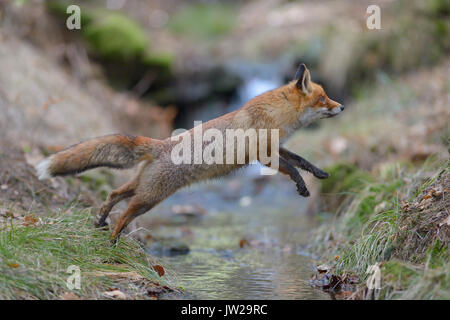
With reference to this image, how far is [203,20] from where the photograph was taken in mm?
25016

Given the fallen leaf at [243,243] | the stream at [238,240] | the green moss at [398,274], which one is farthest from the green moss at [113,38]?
the green moss at [398,274]

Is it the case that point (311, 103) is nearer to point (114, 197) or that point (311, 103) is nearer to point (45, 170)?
point (114, 197)

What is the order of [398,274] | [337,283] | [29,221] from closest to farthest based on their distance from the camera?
[398,274] < [337,283] < [29,221]

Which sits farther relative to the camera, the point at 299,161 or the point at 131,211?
the point at 299,161

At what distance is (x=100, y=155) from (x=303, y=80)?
2.75 meters

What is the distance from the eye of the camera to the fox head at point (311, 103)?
6.84 m

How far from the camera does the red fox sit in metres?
6.16

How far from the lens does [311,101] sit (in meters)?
6.89

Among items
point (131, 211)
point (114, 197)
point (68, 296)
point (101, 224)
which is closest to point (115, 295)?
point (68, 296)

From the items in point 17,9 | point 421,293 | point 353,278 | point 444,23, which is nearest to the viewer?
point 421,293

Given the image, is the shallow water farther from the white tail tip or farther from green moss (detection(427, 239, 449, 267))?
the white tail tip

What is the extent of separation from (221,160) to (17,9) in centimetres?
1116
